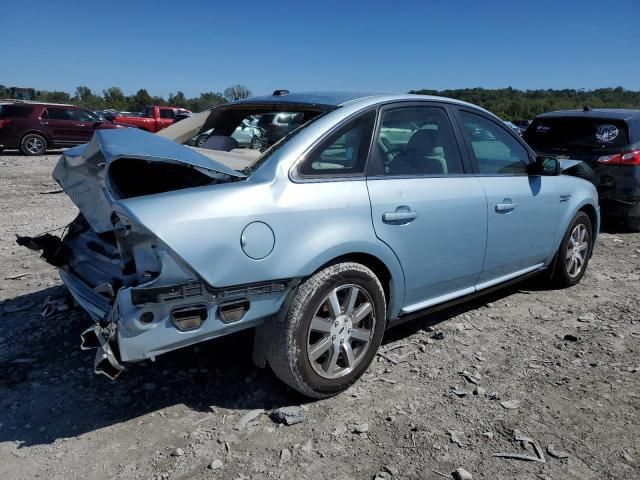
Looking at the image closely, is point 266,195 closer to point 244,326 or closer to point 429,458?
point 244,326

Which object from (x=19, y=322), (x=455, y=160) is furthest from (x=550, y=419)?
(x=19, y=322)

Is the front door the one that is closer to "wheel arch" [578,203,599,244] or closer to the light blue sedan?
the light blue sedan

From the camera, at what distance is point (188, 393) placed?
3.00 metres

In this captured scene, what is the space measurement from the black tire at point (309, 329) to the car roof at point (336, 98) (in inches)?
41.0

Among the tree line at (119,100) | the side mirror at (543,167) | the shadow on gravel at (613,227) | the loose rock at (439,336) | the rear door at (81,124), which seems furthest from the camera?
the tree line at (119,100)

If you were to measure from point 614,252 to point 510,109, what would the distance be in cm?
5105

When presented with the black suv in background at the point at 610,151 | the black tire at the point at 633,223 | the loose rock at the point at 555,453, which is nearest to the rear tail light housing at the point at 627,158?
the black suv in background at the point at 610,151

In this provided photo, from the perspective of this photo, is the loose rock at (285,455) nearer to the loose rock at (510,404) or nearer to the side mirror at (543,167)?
the loose rock at (510,404)

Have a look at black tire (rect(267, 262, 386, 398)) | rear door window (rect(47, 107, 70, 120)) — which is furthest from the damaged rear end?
rear door window (rect(47, 107, 70, 120))

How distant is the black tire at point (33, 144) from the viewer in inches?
632

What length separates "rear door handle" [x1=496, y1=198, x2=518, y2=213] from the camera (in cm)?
367

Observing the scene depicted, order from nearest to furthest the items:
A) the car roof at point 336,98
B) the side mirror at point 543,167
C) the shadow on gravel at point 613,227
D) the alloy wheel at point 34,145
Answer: the car roof at point 336,98
the side mirror at point 543,167
the shadow on gravel at point 613,227
the alloy wheel at point 34,145

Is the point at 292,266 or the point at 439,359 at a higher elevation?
the point at 292,266

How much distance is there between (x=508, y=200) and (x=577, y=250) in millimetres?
1527
